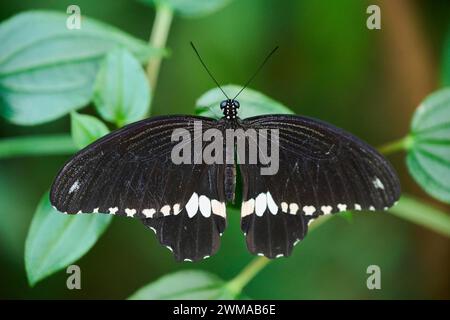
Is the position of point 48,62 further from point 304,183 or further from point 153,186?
point 304,183

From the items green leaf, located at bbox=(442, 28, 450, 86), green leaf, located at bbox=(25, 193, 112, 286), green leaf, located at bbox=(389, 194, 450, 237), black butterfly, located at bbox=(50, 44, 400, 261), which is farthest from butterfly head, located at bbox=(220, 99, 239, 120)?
green leaf, located at bbox=(442, 28, 450, 86)

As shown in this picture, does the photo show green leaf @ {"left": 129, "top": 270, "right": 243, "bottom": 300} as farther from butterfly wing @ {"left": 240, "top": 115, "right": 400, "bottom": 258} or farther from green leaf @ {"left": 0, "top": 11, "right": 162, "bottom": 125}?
green leaf @ {"left": 0, "top": 11, "right": 162, "bottom": 125}

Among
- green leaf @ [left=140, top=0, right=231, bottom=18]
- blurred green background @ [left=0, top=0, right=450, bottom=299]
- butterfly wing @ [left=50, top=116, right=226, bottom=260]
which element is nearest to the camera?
butterfly wing @ [left=50, top=116, right=226, bottom=260]

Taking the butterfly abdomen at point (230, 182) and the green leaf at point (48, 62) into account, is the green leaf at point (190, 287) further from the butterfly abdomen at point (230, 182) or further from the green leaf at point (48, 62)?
the green leaf at point (48, 62)

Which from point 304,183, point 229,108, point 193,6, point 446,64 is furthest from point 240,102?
point 446,64

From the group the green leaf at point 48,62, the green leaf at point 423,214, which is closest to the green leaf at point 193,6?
the green leaf at point 48,62
